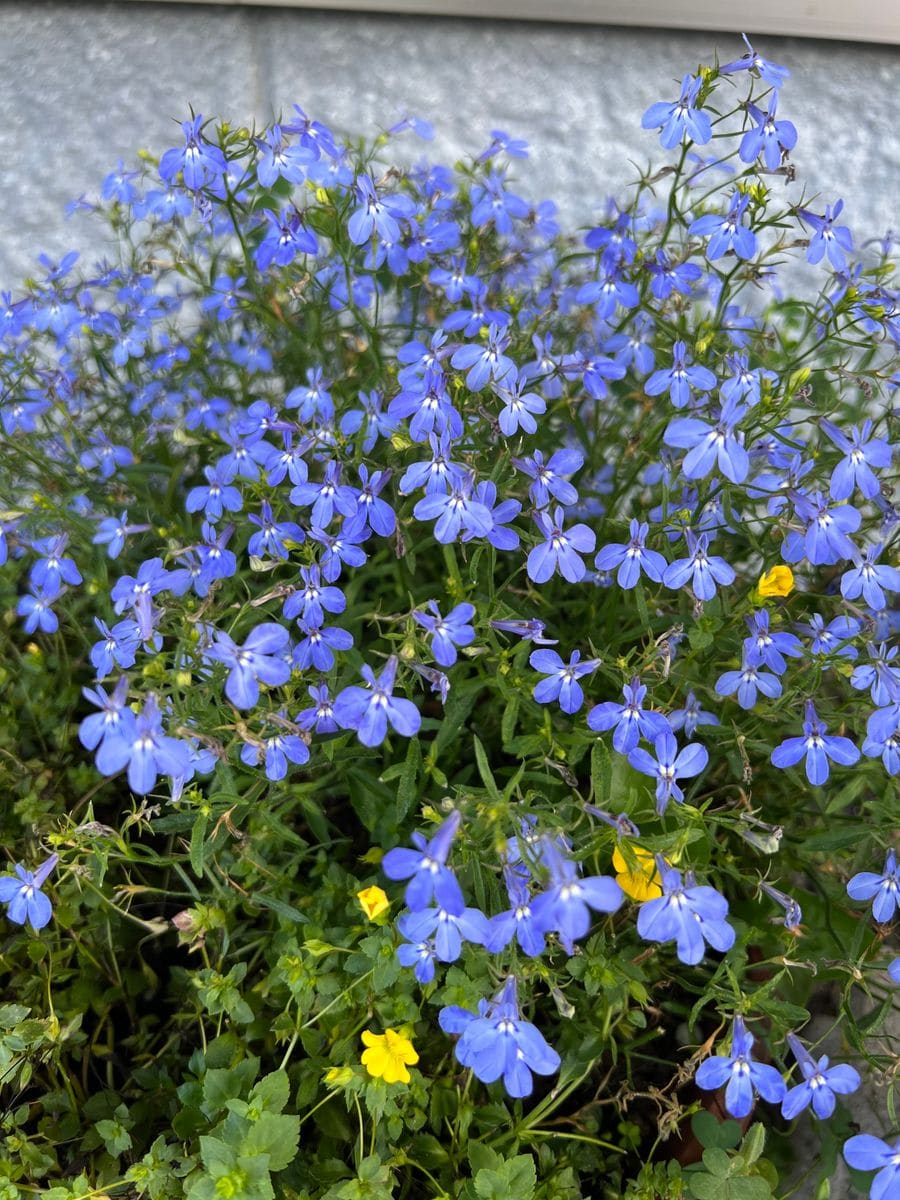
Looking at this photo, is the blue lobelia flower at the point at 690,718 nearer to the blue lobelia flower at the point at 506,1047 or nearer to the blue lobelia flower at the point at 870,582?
the blue lobelia flower at the point at 870,582

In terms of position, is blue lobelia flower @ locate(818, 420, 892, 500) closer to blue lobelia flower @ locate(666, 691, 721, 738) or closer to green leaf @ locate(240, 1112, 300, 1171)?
blue lobelia flower @ locate(666, 691, 721, 738)

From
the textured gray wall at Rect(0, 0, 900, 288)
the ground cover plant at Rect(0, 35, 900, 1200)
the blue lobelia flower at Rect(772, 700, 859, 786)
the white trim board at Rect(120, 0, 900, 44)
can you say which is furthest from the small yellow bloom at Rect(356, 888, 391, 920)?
the white trim board at Rect(120, 0, 900, 44)

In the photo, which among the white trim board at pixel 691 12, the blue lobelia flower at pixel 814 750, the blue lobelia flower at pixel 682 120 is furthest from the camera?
the white trim board at pixel 691 12

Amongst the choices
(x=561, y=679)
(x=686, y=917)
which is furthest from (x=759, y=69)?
(x=686, y=917)

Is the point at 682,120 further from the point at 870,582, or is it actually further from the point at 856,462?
the point at 870,582

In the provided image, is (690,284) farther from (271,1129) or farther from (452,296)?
(271,1129)

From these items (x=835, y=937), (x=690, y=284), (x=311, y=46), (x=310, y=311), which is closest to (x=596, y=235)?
(x=690, y=284)

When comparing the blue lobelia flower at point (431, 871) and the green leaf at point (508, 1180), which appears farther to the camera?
the green leaf at point (508, 1180)

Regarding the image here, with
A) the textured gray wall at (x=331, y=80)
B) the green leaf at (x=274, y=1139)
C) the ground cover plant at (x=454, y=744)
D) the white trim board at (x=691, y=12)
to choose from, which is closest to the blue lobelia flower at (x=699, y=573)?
the ground cover plant at (x=454, y=744)
